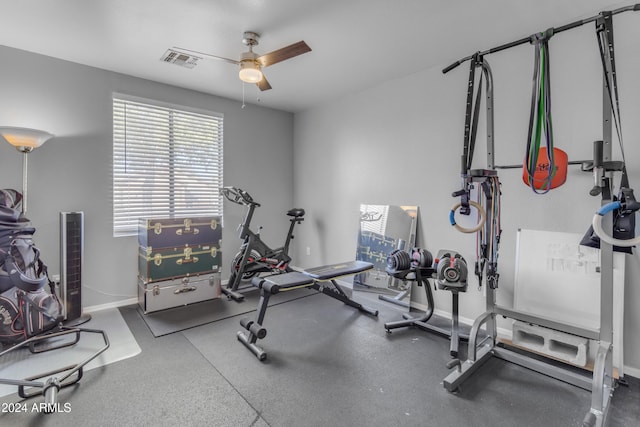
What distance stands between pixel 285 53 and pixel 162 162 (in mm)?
2363

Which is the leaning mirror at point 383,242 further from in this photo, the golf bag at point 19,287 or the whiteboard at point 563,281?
the golf bag at point 19,287

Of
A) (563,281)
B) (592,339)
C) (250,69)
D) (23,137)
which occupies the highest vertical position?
(250,69)

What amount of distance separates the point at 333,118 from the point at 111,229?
3.17m

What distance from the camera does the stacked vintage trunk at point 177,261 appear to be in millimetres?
3322

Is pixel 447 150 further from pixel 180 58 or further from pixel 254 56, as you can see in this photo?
pixel 180 58

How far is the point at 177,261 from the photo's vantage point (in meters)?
3.48

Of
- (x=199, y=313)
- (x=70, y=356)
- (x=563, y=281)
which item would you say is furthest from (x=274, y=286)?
(x=563, y=281)

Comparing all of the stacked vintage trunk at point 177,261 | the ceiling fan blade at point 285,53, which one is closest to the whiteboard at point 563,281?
the ceiling fan blade at point 285,53

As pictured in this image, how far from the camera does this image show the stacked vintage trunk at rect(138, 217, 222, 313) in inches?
131

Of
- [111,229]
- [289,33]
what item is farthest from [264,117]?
[111,229]

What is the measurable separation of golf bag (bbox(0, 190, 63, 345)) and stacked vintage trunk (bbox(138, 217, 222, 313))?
906mm

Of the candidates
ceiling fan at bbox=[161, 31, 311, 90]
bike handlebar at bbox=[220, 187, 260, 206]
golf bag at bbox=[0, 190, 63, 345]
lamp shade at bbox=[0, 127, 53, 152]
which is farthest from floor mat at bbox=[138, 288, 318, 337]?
ceiling fan at bbox=[161, 31, 311, 90]

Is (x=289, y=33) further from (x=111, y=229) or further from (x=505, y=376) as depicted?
(x=505, y=376)

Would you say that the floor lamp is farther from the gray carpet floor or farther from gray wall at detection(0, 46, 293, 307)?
the gray carpet floor
